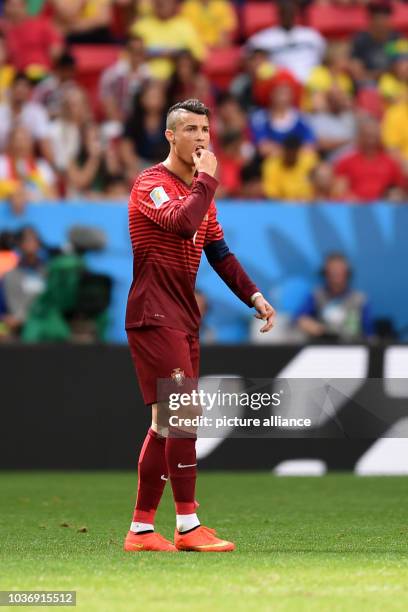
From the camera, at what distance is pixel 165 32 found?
16.9 m

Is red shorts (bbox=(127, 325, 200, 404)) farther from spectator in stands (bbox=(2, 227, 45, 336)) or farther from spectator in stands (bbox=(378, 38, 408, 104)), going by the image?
spectator in stands (bbox=(378, 38, 408, 104))

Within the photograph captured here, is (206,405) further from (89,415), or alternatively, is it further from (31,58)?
(31,58)

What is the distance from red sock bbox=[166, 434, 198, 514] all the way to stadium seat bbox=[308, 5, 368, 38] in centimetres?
1205

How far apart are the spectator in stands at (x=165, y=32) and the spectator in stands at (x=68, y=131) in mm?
1985

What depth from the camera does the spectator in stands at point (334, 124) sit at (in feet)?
52.2

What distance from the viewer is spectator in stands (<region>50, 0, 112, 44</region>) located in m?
17.3

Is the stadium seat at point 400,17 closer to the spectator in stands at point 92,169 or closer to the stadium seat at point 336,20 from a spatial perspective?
the stadium seat at point 336,20

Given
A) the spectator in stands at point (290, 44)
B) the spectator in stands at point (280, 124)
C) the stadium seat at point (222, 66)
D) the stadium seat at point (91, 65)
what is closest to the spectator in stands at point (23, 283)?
the spectator in stands at point (280, 124)

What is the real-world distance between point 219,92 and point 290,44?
4.95 ft

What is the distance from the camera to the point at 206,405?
20.8ft

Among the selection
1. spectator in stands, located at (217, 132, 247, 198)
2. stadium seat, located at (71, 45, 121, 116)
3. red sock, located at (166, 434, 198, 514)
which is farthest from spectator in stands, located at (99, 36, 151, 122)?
red sock, located at (166, 434, 198, 514)

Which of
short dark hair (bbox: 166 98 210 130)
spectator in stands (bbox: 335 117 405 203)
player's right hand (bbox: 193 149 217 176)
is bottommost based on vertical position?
player's right hand (bbox: 193 149 217 176)

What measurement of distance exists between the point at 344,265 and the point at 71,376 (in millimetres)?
2903

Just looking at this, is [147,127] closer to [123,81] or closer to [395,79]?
[123,81]
